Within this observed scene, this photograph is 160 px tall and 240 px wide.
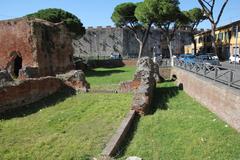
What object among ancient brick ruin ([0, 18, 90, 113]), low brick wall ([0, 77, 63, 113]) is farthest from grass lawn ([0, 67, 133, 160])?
ancient brick ruin ([0, 18, 90, 113])

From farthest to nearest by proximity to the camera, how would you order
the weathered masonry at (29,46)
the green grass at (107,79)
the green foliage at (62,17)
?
1. the green foliage at (62,17)
2. the weathered masonry at (29,46)
3. the green grass at (107,79)

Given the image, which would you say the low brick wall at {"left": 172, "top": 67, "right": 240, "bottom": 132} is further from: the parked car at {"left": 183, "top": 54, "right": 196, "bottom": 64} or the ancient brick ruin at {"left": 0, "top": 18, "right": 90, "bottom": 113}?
the ancient brick ruin at {"left": 0, "top": 18, "right": 90, "bottom": 113}

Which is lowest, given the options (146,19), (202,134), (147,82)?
(202,134)

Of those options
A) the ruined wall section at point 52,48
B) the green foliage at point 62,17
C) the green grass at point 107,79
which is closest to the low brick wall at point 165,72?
the green grass at point 107,79

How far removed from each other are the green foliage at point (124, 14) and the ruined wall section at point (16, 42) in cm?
2011

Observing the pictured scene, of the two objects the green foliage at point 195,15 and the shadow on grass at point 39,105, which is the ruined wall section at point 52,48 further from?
the green foliage at point 195,15

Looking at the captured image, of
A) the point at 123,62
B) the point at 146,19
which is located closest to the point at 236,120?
the point at 146,19

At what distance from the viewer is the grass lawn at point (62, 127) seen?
27.5 ft

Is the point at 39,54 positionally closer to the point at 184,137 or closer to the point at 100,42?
the point at 184,137

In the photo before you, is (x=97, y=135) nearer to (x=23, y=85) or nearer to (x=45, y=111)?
(x=45, y=111)

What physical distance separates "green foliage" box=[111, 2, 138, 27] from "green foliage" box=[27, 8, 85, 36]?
492 centimetres

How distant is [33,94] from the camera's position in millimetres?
15102

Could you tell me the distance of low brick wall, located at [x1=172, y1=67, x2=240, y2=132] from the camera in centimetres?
971

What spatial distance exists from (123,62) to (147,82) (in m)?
29.4
